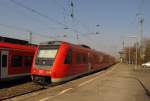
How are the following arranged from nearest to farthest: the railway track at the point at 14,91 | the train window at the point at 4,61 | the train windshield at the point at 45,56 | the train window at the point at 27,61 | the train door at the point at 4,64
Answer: the railway track at the point at 14,91 < the train door at the point at 4,64 < the train window at the point at 4,61 < the train windshield at the point at 45,56 < the train window at the point at 27,61

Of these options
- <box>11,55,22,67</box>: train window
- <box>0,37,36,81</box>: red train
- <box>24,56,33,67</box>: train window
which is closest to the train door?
<box>0,37,36,81</box>: red train

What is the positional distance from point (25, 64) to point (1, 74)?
3.52m

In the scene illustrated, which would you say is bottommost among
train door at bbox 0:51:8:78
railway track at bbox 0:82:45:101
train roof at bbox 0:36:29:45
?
railway track at bbox 0:82:45:101

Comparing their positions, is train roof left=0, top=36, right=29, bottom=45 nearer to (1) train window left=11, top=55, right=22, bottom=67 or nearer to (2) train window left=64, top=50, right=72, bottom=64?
(1) train window left=11, top=55, right=22, bottom=67

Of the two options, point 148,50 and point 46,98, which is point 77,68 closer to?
point 46,98

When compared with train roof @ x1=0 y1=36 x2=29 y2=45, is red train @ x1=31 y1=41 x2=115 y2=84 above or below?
below

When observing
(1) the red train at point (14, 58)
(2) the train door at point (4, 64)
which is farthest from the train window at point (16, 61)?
(2) the train door at point (4, 64)

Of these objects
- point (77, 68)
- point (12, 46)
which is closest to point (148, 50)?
point (77, 68)

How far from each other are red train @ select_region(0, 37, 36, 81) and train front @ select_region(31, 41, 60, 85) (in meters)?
1.21

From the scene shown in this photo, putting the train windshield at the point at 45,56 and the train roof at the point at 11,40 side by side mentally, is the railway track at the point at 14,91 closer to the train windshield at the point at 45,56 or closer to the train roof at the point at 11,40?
the train windshield at the point at 45,56

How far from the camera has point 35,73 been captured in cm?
1866

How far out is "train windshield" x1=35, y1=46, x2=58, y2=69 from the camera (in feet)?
60.9

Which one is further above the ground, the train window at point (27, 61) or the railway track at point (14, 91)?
the train window at point (27, 61)

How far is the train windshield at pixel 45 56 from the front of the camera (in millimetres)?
18570
